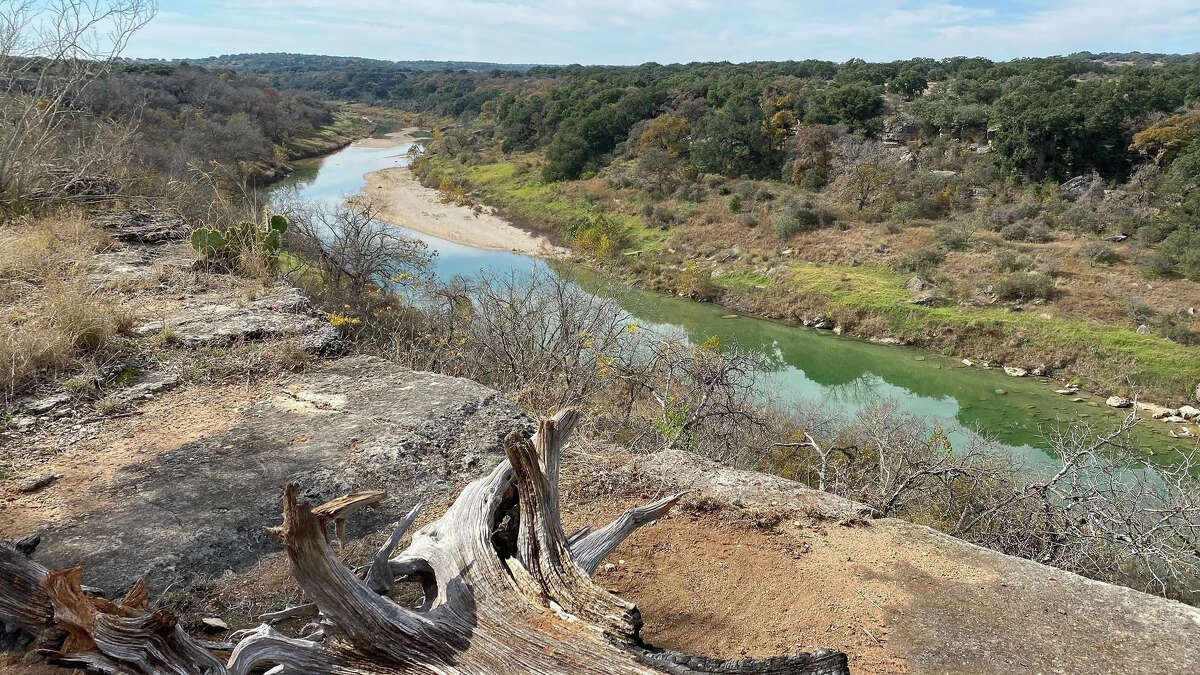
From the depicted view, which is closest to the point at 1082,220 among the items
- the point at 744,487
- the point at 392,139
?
the point at 744,487

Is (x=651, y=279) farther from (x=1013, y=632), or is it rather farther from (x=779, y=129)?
(x=1013, y=632)

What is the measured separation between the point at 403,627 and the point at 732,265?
24743mm

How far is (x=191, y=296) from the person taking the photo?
7.00m

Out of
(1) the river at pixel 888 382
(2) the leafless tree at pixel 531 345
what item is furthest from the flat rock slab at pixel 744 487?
(1) the river at pixel 888 382

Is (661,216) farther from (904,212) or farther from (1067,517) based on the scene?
(1067,517)

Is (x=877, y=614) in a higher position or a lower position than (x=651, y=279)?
higher

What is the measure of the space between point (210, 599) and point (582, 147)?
38.0 metres

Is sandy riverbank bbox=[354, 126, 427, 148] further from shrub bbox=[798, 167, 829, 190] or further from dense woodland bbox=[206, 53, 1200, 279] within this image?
shrub bbox=[798, 167, 829, 190]

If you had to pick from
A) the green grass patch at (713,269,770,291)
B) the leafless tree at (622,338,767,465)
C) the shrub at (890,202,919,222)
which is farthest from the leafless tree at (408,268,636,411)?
the shrub at (890,202,919,222)

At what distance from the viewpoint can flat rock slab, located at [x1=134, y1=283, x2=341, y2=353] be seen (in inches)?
240

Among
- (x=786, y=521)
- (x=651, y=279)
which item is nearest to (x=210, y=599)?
(x=786, y=521)

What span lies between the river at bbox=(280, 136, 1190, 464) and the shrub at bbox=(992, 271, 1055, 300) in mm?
3166

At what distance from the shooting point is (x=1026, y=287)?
2019 cm

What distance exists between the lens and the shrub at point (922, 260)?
22875 mm
